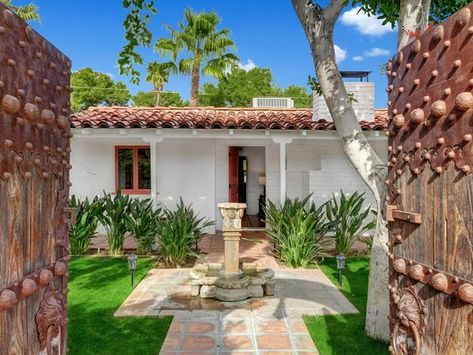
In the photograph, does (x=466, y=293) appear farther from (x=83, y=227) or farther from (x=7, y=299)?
(x=83, y=227)

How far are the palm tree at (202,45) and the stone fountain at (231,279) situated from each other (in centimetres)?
1221

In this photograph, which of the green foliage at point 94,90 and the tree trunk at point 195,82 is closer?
the tree trunk at point 195,82

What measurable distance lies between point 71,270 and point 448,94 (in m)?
7.05

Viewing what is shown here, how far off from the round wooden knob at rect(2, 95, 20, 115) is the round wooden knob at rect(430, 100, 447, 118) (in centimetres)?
153

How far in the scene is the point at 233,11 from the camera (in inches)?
722

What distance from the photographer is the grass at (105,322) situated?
3958mm

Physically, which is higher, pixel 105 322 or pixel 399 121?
pixel 399 121

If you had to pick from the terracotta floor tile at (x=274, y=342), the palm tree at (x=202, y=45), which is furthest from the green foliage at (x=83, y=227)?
the palm tree at (x=202, y=45)

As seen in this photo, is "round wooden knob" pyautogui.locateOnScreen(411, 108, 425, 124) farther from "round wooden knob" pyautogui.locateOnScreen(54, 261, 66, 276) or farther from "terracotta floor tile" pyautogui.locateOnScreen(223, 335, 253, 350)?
"terracotta floor tile" pyautogui.locateOnScreen(223, 335, 253, 350)

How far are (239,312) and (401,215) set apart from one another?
146 inches

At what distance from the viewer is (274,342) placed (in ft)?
13.2

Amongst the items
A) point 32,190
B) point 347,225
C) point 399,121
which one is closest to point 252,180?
point 347,225

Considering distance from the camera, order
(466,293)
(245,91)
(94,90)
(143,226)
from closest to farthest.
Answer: (466,293), (143,226), (245,91), (94,90)

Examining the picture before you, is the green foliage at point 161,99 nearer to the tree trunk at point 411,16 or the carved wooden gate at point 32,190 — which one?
the tree trunk at point 411,16
